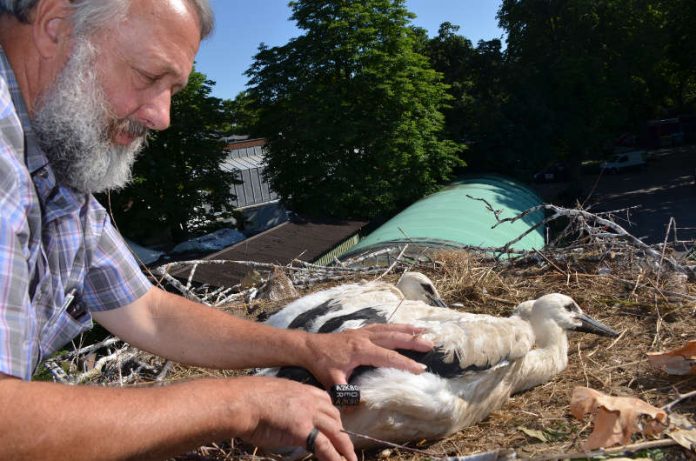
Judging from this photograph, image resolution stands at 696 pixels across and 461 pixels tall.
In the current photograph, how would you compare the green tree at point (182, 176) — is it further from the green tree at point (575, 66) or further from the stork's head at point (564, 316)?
the stork's head at point (564, 316)

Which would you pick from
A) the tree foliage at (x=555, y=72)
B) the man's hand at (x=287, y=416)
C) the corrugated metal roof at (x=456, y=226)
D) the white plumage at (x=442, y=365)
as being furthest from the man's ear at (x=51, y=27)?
the tree foliage at (x=555, y=72)

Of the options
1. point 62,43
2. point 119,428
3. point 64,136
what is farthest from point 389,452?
point 62,43

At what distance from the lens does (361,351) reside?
2.61 m

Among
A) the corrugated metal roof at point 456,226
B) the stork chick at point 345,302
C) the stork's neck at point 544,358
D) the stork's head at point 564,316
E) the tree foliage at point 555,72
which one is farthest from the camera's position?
the tree foliage at point 555,72

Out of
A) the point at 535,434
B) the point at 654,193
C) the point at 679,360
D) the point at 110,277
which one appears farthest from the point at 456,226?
the point at 654,193

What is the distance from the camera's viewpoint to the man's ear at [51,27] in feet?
6.13

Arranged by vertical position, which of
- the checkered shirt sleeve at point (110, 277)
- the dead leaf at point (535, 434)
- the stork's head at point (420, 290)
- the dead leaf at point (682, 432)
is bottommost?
the dead leaf at point (535, 434)

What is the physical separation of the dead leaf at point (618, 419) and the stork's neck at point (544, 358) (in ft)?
2.57

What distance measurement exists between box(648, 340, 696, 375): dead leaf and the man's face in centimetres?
280

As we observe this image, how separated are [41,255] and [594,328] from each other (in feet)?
11.2

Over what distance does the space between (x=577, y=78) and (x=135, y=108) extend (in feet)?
90.8

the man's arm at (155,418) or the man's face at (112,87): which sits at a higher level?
the man's face at (112,87)

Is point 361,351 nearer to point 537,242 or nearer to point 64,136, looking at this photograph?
point 64,136

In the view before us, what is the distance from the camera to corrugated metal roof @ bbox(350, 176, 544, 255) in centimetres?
947
